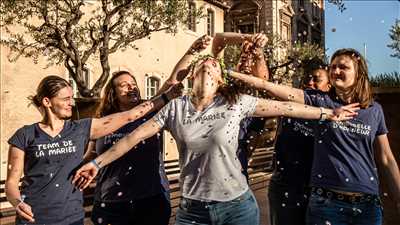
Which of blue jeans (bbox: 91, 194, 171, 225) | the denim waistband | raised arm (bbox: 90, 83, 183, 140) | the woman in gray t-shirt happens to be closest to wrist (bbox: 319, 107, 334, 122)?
the woman in gray t-shirt

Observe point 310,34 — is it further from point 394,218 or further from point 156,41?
point 394,218

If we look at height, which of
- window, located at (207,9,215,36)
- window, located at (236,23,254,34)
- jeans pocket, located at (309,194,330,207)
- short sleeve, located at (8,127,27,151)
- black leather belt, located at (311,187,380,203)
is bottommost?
jeans pocket, located at (309,194,330,207)

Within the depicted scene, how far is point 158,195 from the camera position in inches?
158

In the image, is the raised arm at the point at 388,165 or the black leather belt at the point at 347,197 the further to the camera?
the raised arm at the point at 388,165

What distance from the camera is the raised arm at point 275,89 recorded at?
3.56 metres

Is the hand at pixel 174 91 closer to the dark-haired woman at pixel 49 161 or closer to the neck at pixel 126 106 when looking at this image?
the neck at pixel 126 106

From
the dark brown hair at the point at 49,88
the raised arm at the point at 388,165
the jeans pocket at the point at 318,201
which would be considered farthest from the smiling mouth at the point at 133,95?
the raised arm at the point at 388,165

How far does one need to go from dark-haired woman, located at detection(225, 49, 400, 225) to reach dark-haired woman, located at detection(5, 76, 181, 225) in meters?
1.56

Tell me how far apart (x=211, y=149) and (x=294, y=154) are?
103cm

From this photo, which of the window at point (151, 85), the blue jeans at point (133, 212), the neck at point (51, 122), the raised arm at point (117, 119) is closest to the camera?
the neck at point (51, 122)

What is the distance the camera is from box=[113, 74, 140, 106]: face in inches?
165

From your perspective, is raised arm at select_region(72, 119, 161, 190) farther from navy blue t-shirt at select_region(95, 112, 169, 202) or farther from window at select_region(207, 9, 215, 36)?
window at select_region(207, 9, 215, 36)

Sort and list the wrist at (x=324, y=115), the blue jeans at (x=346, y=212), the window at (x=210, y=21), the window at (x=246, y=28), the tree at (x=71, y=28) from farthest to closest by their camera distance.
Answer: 1. the window at (x=246, y=28)
2. the window at (x=210, y=21)
3. the tree at (x=71, y=28)
4. the wrist at (x=324, y=115)
5. the blue jeans at (x=346, y=212)

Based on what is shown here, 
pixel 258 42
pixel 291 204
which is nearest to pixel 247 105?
pixel 258 42
